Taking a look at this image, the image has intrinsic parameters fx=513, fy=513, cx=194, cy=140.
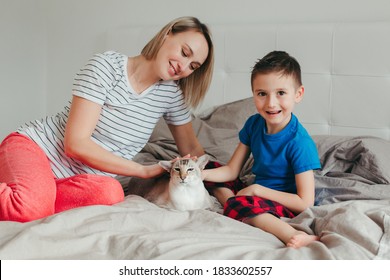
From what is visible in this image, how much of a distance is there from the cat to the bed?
0.08m

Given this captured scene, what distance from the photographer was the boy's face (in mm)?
1563

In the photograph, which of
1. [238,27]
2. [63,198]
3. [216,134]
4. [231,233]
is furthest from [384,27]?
[63,198]

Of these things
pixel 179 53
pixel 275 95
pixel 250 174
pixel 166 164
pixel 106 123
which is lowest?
pixel 250 174

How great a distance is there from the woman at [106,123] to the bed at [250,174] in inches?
5.8

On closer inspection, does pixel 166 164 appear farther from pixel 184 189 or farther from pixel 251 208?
pixel 251 208

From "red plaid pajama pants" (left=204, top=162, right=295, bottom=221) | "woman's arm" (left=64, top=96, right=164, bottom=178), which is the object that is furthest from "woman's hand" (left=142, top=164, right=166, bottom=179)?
"red plaid pajama pants" (left=204, top=162, right=295, bottom=221)

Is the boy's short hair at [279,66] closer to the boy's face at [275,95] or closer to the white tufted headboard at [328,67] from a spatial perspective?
the boy's face at [275,95]

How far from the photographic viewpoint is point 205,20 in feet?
9.04

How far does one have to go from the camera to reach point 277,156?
5.27 feet

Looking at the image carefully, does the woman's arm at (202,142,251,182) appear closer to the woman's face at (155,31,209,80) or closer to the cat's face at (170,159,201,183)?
the cat's face at (170,159,201,183)

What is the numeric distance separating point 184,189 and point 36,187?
0.44 m

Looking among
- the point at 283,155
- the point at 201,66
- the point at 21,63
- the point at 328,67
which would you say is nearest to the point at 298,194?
the point at 283,155
